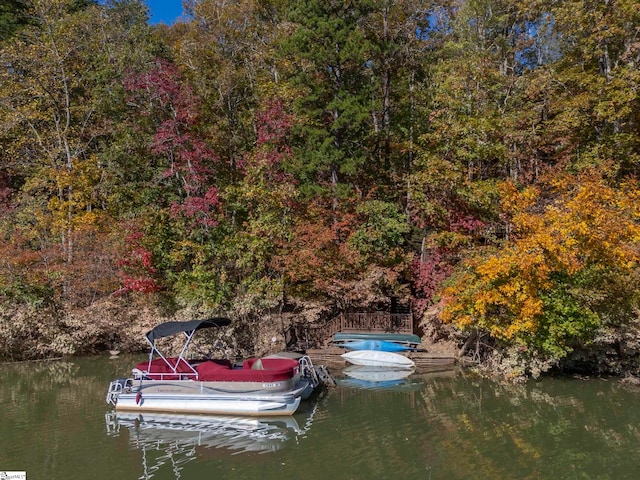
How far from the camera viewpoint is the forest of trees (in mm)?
25359

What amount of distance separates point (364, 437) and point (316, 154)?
17454 mm

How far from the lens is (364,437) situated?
1358 cm

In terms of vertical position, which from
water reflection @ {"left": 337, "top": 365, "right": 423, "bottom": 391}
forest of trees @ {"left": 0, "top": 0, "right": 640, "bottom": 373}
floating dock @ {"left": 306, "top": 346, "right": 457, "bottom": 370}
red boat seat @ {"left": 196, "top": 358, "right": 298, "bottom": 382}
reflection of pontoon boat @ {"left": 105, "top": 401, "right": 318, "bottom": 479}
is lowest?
reflection of pontoon boat @ {"left": 105, "top": 401, "right": 318, "bottom": 479}

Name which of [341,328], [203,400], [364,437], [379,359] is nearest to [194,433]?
[203,400]

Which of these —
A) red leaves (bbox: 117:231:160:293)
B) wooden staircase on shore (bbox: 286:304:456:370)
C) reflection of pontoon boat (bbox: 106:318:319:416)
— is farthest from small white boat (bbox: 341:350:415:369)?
red leaves (bbox: 117:231:160:293)

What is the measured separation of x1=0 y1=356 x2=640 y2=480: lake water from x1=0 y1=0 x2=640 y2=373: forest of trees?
4.61 meters

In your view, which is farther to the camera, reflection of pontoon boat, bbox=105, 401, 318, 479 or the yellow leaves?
the yellow leaves

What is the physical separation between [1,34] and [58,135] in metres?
15.0

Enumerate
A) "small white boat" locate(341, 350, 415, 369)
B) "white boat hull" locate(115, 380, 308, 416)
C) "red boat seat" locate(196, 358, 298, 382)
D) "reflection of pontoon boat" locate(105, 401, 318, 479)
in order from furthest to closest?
"small white boat" locate(341, 350, 415, 369) < "red boat seat" locate(196, 358, 298, 382) < "white boat hull" locate(115, 380, 308, 416) < "reflection of pontoon boat" locate(105, 401, 318, 479)

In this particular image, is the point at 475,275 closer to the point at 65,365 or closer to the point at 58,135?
the point at 65,365

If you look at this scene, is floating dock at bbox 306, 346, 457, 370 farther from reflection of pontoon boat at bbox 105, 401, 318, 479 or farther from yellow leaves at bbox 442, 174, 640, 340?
reflection of pontoon boat at bbox 105, 401, 318, 479

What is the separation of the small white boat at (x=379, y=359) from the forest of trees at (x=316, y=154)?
286 centimetres

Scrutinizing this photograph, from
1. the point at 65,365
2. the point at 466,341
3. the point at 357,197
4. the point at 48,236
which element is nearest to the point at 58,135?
the point at 48,236

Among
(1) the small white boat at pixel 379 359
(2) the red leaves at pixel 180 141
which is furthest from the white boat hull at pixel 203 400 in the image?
(2) the red leaves at pixel 180 141
